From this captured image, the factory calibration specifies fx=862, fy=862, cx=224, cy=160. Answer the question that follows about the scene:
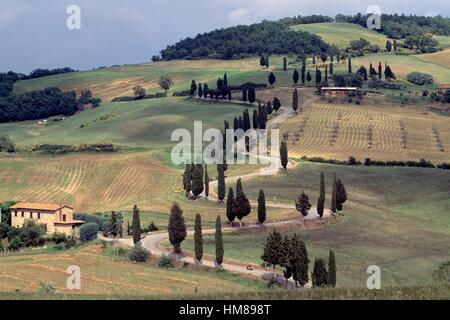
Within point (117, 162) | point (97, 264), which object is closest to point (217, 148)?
point (117, 162)

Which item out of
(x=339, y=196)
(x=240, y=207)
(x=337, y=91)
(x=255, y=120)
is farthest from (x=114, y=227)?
(x=337, y=91)

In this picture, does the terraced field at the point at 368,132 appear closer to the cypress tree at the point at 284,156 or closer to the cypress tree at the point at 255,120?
the cypress tree at the point at 255,120

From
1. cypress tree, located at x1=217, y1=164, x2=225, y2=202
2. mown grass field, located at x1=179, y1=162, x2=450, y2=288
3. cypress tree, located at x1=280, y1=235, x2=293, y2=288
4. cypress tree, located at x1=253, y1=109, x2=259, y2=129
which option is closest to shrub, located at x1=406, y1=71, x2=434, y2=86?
cypress tree, located at x1=253, y1=109, x2=259, y2=129

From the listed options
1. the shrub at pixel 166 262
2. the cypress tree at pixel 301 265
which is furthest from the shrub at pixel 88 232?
the cypress tree at pixel 301 265

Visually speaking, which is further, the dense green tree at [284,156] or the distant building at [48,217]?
the dense green tree at [284,156]

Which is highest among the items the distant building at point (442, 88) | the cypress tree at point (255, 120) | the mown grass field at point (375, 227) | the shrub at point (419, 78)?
the shrub at point (419, 78)

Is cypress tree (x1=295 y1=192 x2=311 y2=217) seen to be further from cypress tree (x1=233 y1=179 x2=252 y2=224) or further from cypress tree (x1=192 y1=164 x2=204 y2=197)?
cypress tree (x1=192 y1=164 x2=204 y2=197)
